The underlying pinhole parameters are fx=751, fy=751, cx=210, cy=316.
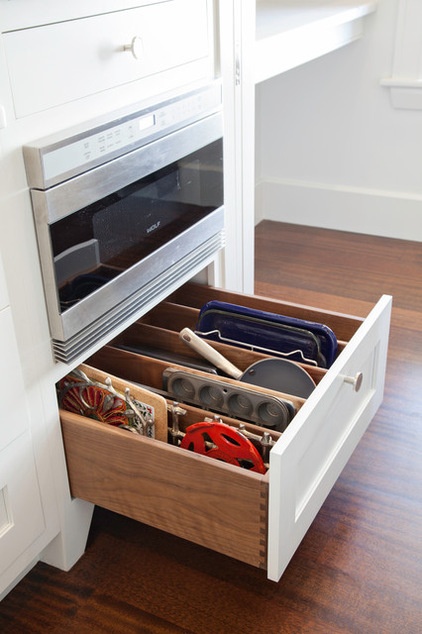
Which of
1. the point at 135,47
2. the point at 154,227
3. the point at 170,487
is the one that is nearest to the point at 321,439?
the point at 170,487

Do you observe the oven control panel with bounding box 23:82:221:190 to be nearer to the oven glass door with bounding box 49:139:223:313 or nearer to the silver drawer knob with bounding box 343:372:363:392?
the oven glass door with bounding box 49:139:223:313

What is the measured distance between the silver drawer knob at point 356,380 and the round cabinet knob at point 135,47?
63 cm

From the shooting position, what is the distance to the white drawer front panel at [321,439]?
42.8 inches

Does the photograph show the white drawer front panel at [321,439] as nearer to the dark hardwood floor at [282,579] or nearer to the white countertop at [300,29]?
the dark hardwood floor at [282,579]

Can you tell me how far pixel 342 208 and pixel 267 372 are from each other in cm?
151

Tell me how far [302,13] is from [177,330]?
1.11 m

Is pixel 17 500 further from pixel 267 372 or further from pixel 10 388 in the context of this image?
pixel 267 372

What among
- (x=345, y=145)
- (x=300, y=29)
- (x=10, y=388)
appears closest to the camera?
(x=10, y=388)

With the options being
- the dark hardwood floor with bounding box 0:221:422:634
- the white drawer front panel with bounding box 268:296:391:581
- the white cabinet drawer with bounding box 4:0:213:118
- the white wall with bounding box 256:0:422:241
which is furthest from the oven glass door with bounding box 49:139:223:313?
the white wall with bounding box 256:0:422:241

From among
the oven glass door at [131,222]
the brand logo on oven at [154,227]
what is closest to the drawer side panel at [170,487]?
the oven glass door at [131,222]

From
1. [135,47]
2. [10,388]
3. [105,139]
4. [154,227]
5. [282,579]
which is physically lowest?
[282,579]

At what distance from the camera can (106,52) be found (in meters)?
1.14

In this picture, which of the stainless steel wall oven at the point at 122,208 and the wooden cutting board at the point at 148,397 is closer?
the stainless steel wall oven at the point at 122,208

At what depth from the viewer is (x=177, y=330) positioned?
1.64m
